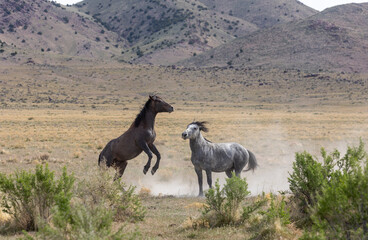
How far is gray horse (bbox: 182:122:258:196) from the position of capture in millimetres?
11492

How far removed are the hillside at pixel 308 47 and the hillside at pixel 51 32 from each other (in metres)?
47.9

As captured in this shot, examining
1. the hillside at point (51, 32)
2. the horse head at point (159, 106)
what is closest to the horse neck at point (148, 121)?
the horse head at point (159, 106)

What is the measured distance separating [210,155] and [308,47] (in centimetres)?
10377

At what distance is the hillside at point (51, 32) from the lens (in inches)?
5906

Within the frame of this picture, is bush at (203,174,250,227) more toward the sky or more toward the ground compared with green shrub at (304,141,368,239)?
more toward the ground

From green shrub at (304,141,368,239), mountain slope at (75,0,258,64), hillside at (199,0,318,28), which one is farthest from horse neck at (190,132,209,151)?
hillside at (199,0,318,28)

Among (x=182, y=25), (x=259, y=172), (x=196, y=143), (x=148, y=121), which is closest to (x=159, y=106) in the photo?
(x=148, y=121)

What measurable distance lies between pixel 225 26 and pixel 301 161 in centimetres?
17194

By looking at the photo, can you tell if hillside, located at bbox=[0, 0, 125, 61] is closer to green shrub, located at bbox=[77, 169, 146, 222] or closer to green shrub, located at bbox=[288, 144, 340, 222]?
green shrub, located at bbox=[77, 169, 146, 222]

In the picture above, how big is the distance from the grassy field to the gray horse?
89cm

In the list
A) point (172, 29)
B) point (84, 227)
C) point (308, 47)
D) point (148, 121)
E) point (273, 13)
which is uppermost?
point (273, 13)

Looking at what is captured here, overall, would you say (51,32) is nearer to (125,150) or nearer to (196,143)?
(125,150)

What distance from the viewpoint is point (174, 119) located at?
49.7m

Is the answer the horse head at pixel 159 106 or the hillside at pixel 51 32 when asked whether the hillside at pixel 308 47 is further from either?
the horse head at pixel 159 106
